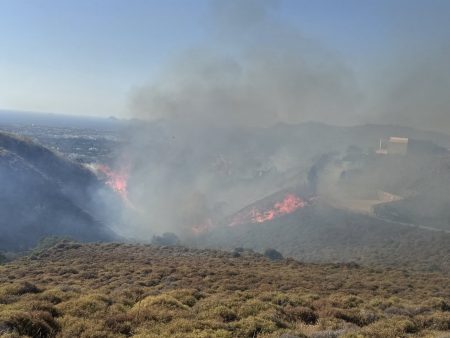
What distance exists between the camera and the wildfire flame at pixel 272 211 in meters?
105

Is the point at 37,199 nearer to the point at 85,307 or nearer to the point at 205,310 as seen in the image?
the point at 85,307

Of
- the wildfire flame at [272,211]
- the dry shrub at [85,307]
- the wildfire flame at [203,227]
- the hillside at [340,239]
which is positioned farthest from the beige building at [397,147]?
the dry shrub at [85,307]

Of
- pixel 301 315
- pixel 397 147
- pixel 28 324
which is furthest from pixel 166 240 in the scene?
pixel 397 147

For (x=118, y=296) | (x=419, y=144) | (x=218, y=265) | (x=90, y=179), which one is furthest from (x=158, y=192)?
(x=118, y=296)

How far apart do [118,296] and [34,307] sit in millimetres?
5254

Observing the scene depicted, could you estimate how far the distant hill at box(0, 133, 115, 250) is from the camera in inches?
3009

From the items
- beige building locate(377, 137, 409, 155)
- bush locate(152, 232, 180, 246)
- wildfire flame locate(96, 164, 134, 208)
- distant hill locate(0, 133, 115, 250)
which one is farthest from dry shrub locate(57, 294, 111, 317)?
beige building locate(377, 137, 409, 155)

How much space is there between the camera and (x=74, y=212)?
90.2 meters

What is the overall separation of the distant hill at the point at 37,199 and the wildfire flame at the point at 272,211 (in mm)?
35701

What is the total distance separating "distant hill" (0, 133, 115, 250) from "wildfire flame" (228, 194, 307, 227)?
35701mm

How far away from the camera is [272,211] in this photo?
110 meters

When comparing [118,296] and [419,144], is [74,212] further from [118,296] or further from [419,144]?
[419,144]

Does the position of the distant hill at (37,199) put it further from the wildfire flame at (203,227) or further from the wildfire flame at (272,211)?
the wildfire flame at (272,211)

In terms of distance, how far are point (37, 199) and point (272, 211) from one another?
5377 cm
